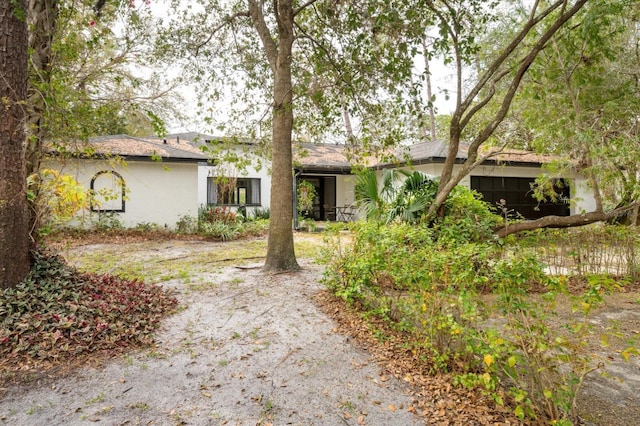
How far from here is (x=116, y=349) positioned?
3.83 meters

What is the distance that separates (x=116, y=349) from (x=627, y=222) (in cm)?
1630

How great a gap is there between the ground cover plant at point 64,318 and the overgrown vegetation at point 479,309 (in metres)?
2.47

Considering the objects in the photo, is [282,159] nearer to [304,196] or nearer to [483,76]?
[483,76]

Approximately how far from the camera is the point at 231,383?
11.1 feet

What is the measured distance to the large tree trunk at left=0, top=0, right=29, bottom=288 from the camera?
4145 millimetres

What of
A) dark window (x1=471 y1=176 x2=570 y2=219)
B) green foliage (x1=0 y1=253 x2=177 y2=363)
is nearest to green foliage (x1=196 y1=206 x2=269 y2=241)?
green foliage (x1=0 y1=253 x2=177 y2=363)

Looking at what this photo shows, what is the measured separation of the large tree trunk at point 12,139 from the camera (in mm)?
4145

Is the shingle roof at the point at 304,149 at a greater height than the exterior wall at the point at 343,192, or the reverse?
the shingle roof at the point at 304,149

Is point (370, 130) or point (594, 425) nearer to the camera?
point (594, 425)

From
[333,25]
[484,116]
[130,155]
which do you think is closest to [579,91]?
[484,116]

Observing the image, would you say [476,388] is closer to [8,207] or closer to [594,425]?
[594,425]

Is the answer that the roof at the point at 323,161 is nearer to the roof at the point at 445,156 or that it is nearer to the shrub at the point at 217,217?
the roof at the point at 445,156

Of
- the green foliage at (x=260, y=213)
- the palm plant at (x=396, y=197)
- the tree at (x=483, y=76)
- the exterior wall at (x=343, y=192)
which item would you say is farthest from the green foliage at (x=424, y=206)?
the exterior wall at (x=343, y=192)

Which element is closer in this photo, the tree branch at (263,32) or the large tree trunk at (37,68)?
the large tree trunk at (37,68)
